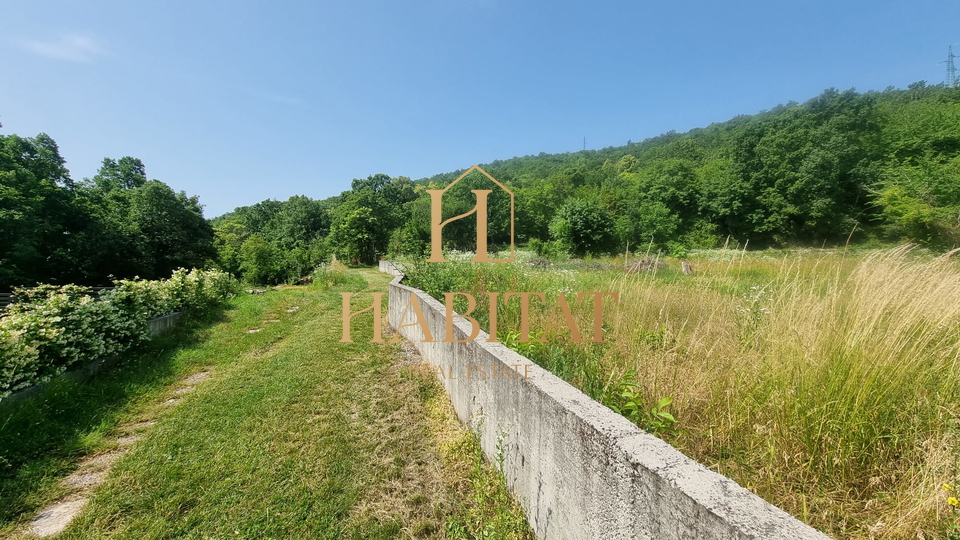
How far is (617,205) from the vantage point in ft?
125

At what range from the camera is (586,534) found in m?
1.39

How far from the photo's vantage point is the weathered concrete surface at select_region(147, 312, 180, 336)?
17.1 ft

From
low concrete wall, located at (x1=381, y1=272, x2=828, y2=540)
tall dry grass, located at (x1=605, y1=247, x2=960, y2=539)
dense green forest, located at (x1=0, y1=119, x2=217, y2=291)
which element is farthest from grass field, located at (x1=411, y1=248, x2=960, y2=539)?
dense green forest, located at (x1=0, y1=119, x2=217, y2=291)

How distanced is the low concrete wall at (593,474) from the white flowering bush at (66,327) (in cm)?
416

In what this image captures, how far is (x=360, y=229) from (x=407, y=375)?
25.7m

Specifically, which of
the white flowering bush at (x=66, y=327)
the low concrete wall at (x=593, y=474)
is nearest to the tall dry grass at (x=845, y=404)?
the low concrete wall at (x=593, y=474)

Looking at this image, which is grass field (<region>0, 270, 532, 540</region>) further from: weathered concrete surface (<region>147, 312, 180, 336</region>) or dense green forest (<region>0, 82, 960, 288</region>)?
dense green forest (<region>0, 82, 960, 288</region>)

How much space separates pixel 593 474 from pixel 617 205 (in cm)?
4067

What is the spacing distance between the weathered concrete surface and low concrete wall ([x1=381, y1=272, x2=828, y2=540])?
5.69 m

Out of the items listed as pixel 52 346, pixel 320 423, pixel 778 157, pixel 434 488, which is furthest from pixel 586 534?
pixel 778 157

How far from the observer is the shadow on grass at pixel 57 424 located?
2.17m

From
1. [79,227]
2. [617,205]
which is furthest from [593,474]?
[617,205]

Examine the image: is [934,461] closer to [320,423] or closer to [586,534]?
[586,534]
